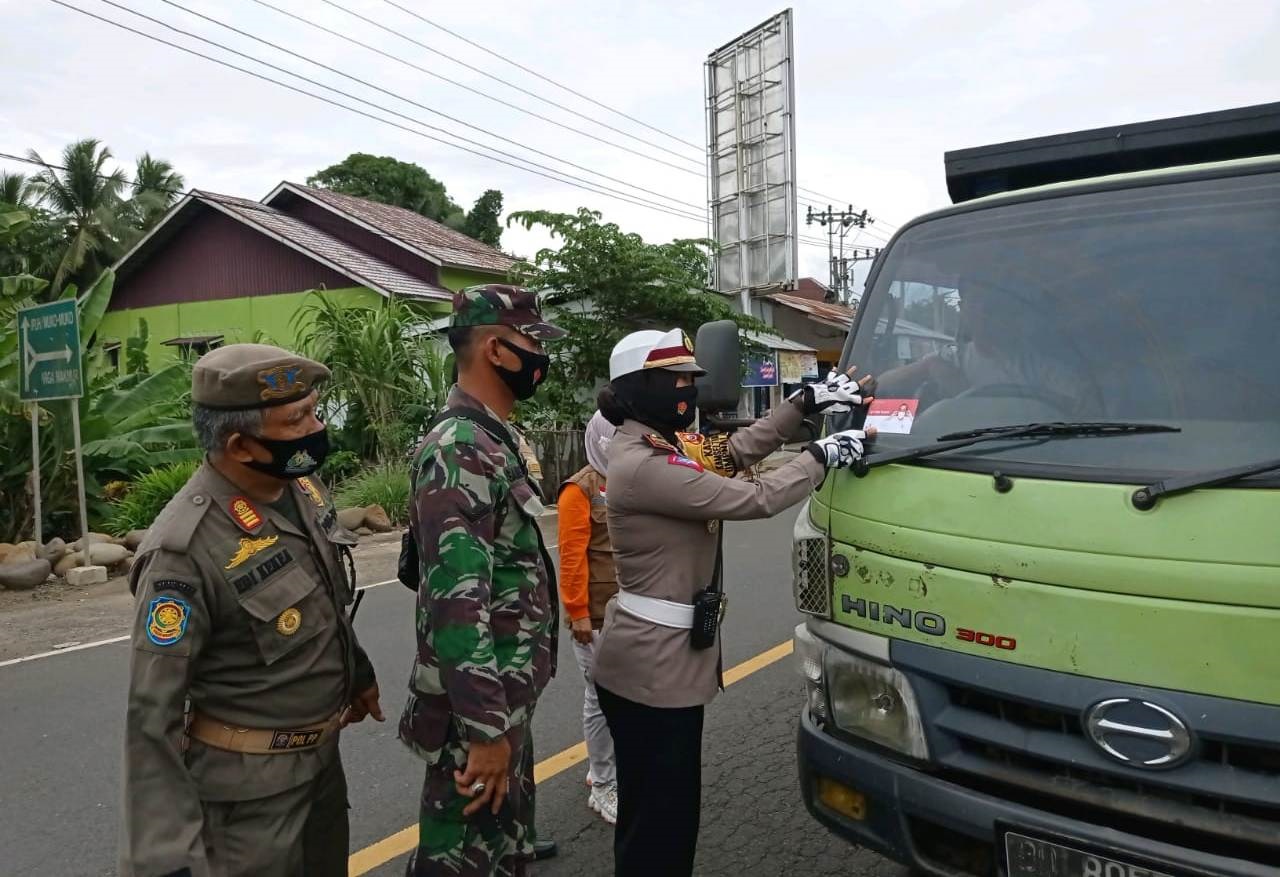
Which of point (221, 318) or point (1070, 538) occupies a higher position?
point (221, 318)

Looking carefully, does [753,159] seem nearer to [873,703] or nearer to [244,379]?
[873,703]

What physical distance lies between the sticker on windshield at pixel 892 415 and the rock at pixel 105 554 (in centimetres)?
902

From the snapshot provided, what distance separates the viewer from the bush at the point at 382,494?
12.1 m

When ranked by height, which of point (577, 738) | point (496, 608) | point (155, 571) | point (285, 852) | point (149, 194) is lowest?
point (577, 738)

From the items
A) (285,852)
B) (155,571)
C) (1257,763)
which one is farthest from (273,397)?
(1257,763)

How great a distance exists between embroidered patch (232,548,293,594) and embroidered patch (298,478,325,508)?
10.7 inches

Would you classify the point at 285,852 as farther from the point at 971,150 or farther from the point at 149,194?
the point at 149,194

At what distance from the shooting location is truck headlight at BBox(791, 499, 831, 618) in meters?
2.59

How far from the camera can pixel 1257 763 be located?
6.05 feet

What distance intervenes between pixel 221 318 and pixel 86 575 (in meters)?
14.8

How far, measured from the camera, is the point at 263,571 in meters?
2.06

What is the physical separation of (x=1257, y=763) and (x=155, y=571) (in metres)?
2.25

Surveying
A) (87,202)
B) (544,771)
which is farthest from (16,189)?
(544,771)

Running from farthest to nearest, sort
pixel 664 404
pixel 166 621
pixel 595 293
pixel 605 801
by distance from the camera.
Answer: pixel 595 293 < pixel 605 801 < pixel 664 404 < pixel 166 621
